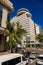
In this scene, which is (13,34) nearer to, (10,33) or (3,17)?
(10,33)

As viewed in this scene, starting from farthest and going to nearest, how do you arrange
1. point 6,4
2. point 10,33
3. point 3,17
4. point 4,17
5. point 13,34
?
point 4,17, point 3,17, point 10,33, point 6,4, point 13,34

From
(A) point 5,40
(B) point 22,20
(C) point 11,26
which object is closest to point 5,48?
(A) point 5,40

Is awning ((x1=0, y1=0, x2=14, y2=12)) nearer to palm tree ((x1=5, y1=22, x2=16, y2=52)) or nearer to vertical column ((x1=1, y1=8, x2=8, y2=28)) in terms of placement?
vertical column ((x1=1, y1=8, x2=8, y2=28))

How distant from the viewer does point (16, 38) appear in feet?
70.2

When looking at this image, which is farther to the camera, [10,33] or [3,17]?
[3,17]

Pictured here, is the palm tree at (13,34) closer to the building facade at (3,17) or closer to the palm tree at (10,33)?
the palm tree at (10,33)

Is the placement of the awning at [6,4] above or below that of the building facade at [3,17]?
above

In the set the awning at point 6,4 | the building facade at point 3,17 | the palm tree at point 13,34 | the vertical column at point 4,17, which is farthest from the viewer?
Answer: the vertical column at point 4,17

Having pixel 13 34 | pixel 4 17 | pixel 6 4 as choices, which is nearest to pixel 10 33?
pixel 13 34

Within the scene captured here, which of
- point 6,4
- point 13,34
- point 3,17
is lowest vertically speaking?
point 13,34

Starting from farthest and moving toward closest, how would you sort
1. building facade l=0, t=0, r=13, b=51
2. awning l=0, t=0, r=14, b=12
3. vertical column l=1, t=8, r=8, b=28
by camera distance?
1. vertical column l=1, t=8, r=8, b=28
2. building facade l=0, t=0, r=13, b=51
3. awning l=0, t=0, r=14, b=12

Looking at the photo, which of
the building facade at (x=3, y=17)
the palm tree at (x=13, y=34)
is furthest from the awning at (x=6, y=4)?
the palm tree at (x=13, y=34)

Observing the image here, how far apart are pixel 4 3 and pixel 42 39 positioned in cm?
5825

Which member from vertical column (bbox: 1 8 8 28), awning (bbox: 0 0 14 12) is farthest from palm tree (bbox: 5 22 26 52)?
awning (bbox: 0 0 14 12)
